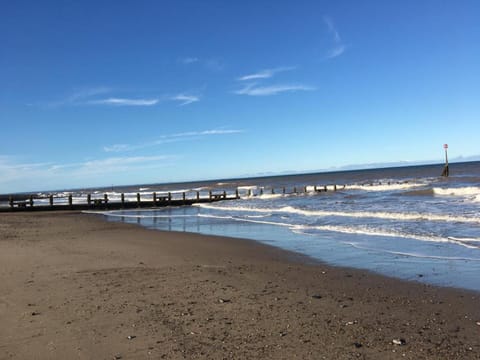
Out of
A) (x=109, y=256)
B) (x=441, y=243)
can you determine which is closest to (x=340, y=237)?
(x=441, y=243)

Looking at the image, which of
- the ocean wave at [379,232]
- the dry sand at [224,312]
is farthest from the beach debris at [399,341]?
the ocean wave at [379,232]

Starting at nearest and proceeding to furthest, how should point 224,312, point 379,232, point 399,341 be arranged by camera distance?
1. point 399,341
2. point 224,312
3. point 379,232

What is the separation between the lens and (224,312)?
623 centimetres

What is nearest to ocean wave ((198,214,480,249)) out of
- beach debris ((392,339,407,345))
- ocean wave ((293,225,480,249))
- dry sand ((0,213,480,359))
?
ocean wave ((293,225,480,249))

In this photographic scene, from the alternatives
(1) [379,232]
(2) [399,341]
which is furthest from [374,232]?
(2) [399,341]

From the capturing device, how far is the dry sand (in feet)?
15.9

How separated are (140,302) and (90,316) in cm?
92

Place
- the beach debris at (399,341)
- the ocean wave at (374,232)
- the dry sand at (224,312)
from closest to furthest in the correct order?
the dry sand at (224,312) < the beach debris at (399,341) < the ocean wave at (374,232)

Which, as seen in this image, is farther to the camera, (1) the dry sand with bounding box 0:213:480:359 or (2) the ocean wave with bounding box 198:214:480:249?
(2) the ocean wave with bounding box 198:214:480:249

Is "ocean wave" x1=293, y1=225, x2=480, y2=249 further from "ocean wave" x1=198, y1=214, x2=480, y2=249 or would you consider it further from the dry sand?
the dry sand

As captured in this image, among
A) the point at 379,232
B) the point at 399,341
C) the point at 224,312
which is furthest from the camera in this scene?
the point at 379,232

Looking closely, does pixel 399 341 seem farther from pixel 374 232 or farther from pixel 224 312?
pixel 374 232

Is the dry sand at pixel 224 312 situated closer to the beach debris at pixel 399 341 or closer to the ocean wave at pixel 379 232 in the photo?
the beach debris at pixel 399 341

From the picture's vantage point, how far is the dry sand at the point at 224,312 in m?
4.85
